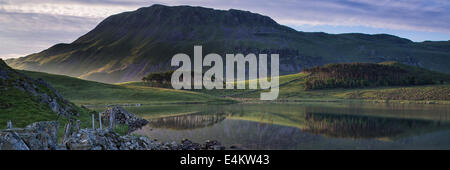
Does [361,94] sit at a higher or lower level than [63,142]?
lower

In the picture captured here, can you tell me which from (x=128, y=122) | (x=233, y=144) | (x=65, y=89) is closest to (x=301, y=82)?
(x=65, y=89)

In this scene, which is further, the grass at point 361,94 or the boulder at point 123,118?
the grass at point 361,94

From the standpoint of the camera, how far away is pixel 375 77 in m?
185

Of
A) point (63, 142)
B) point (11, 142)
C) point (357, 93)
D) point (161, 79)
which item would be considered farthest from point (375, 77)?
point (11, 142)

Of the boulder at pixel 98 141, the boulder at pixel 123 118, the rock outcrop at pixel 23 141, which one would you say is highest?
the rock outcrop at pixel 23 141

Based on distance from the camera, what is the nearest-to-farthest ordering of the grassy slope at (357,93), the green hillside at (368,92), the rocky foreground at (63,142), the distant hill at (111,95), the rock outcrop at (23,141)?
the rock outcrop at (23,141) → the rocky foreground at (63,142) → the distant hill at (111,95) → the grassy slope at (357,93) → the green hillside at (368,92)

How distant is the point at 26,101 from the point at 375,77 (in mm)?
175271

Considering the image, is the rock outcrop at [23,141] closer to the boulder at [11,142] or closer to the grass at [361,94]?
the boulder at [11,142]

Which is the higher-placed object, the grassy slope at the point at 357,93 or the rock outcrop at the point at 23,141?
the rock outcrop at the point at 23,141

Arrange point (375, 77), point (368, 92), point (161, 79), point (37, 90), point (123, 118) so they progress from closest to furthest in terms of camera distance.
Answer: point (37, 90)
point (123, 118)
point (368, 92)
point (375, 77)
point (161, 79)

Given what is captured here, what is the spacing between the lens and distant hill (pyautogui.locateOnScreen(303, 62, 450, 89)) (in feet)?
574

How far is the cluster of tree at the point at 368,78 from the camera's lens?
17512 centimetres

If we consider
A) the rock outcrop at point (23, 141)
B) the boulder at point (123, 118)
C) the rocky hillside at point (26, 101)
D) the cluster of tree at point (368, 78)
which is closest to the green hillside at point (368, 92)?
the cluster of tree at point (368, 78)

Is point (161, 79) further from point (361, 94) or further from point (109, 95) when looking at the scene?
point (361, 94)
